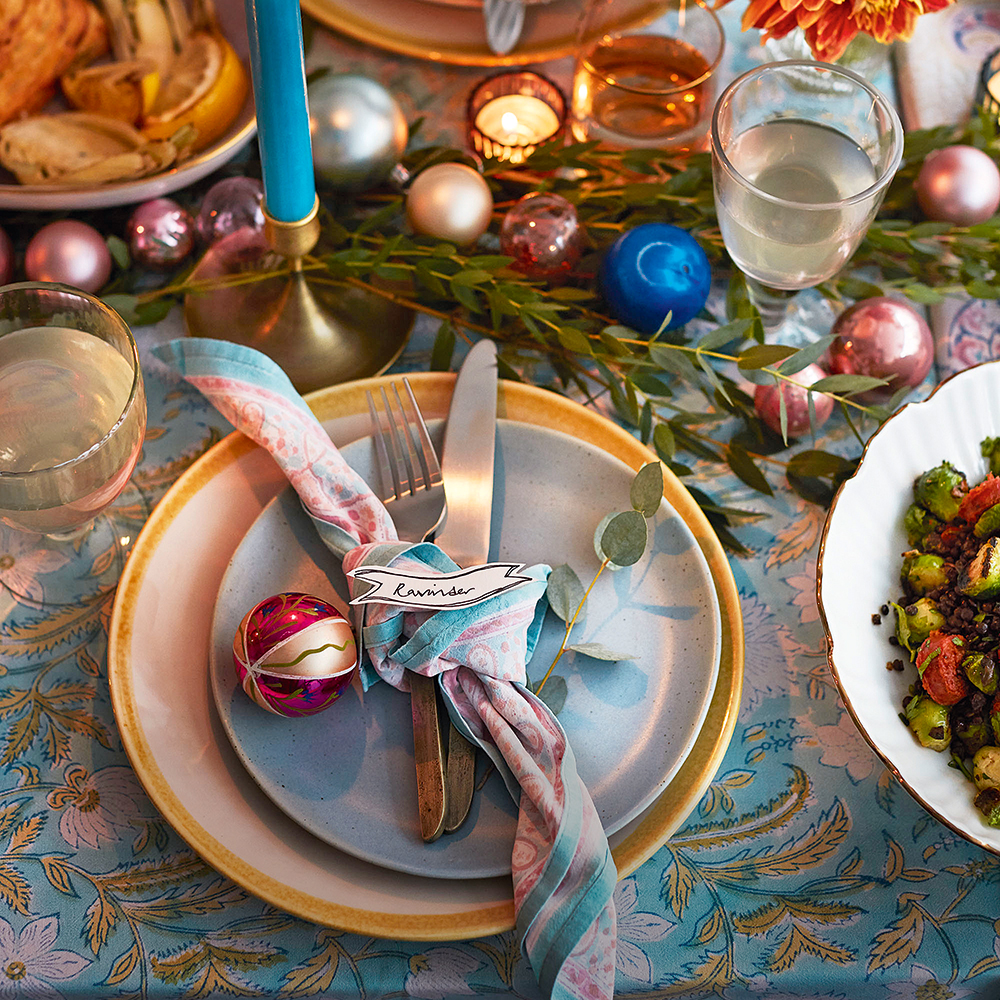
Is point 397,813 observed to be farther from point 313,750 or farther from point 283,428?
point 283,428

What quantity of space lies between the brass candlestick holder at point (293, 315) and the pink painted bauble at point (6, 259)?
0.47 feet

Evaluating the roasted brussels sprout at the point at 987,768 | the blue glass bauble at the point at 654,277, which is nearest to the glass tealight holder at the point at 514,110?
the blue glass bauble at the point at 654,277

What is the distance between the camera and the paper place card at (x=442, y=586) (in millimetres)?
492

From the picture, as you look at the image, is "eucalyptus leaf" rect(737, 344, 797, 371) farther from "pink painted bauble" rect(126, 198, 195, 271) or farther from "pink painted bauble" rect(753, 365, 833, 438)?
"pink painted bauble" rect(126, 198, 195, 271)

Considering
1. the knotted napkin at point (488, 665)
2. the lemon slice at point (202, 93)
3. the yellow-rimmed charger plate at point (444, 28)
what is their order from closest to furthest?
the knotted napkin at point (488, 665)
the lemon slice at point (202, 93)
the yellow-rimmed charger plate at point (444, 28)

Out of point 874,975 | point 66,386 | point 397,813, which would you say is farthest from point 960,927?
point 66,386

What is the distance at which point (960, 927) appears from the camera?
54cm

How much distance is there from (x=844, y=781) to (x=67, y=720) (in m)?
0.49

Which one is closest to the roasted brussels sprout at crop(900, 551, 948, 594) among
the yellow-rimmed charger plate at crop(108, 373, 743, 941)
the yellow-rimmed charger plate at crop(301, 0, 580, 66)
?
the yellow-rimmed charger plate at crop(108, 373, 743, 941)

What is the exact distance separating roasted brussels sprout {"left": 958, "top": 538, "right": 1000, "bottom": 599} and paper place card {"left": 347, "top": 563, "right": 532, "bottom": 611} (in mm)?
268

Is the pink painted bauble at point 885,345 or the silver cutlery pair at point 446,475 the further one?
the pink painted bauble at point 885,345

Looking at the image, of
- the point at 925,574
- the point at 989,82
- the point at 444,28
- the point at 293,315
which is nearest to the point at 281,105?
the point at 293,315

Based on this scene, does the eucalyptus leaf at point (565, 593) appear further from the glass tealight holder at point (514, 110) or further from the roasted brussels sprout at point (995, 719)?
the glass tealight holder at point (514, 110)

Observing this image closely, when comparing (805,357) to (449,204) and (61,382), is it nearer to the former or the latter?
(449,204)
